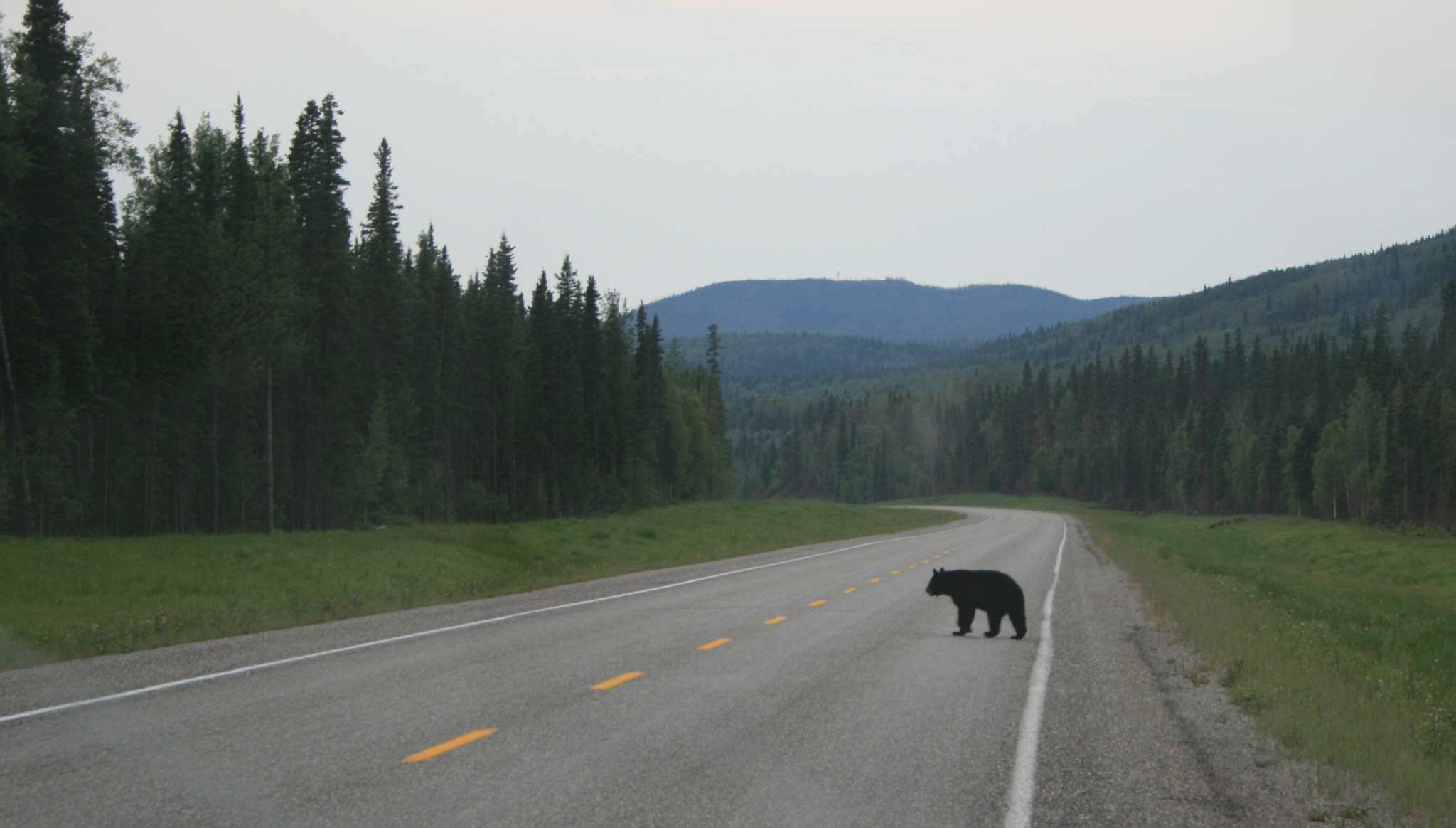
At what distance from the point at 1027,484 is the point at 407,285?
143 meters

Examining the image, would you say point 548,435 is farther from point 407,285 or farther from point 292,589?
point 292,589

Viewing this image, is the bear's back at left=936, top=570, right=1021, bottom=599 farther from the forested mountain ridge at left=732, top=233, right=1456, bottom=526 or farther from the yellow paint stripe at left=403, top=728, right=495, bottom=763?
the forested mountain ridge at left=732, top=233, right=1456, bottom=526

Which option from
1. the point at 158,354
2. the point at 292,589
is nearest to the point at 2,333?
the point at 158,354

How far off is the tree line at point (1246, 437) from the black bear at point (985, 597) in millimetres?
91807

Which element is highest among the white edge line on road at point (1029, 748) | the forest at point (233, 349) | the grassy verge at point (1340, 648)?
the forest at point (233, 349)

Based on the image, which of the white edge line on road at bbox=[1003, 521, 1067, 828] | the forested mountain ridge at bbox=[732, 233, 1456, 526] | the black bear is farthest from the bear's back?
the forested mountain ridge at bbox=[732, 233, 1456, 526]

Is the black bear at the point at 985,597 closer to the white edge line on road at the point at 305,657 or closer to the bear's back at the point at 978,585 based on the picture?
the bear's back at the point at 978,585

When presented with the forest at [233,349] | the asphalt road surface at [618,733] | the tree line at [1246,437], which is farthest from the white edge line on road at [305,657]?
the tree line at [1246,437]

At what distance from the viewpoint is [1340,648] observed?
16156 mm

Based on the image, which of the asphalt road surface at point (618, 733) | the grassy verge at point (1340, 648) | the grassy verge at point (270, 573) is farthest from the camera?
the grassy verge at point (270, 573)

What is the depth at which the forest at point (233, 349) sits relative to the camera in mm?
37719

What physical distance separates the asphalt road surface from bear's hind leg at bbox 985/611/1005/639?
198mm

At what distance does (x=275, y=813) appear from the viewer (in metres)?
5.89

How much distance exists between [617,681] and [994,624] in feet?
21.0
